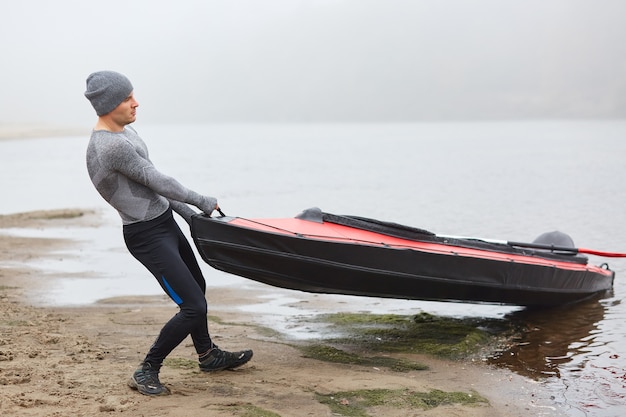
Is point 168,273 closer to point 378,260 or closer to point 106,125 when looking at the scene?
point 106,125

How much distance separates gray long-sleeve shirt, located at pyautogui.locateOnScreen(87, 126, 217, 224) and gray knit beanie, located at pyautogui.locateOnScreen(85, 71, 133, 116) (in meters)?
0.16

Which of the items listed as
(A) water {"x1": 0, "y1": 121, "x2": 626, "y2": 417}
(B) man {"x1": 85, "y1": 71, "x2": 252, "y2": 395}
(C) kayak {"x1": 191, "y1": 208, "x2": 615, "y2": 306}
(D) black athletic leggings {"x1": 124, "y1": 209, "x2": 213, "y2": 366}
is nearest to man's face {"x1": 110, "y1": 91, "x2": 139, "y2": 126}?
(B) man {"x1": 85, "y1": 71, "x2": 252, "y2": 395}

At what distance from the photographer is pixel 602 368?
662 centimetres

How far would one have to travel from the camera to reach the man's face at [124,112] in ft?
15.6

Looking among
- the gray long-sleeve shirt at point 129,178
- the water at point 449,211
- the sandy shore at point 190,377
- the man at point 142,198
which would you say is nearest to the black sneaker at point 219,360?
the sandy shore at point 190,377

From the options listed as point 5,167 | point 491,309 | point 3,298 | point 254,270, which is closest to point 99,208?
point 3,298

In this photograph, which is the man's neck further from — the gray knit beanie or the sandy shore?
the sandy shore

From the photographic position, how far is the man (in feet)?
15.4

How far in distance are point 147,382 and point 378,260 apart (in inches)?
91.4

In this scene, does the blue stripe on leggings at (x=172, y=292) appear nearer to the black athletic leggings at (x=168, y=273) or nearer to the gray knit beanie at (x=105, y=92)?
the black athletic leggings at (x=168, y=273)

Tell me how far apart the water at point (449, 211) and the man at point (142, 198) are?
274 cm

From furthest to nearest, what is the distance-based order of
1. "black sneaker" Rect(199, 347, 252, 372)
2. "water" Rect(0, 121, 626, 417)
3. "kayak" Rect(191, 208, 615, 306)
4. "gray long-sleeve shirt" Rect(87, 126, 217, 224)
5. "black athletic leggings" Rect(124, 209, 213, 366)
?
"water" Rect(0, 121, 626, 417), "kayak" Rect(191, 208, 615, 306), "black sneaker" Rect(199, 347, 252, 372), "black athletic leggings" Rect(124, 209, 213, 366), "gray long-sleeve shirt" Rect(87, 126, 217, 224)

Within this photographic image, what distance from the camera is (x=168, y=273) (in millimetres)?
4832

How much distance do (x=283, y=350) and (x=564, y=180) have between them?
28.7 meters
